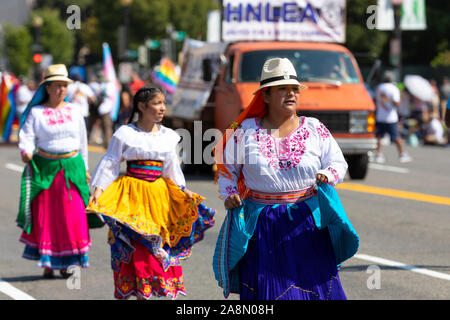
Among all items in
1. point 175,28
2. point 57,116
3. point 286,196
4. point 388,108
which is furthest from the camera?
point 175,28

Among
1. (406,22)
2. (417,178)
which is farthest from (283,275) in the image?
(406,22)

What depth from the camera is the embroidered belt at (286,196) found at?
5656mm

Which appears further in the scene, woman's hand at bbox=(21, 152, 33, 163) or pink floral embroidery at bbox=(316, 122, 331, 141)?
woman's hand at bbox=(21, 152, 33, 163)

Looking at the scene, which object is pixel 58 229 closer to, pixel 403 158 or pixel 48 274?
pixel 48 274

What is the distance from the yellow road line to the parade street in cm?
1

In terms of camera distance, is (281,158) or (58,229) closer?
(281,158)

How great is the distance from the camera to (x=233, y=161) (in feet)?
19.0

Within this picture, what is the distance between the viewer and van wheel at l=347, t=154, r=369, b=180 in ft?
54.0

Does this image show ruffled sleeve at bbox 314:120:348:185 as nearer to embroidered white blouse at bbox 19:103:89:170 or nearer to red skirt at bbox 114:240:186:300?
red skirt at bbox 114:240:186:300

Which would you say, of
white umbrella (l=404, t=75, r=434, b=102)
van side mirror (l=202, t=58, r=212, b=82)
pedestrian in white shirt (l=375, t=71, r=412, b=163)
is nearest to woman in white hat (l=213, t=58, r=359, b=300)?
van side mirror (l=202, t=58, r=212, b=82)

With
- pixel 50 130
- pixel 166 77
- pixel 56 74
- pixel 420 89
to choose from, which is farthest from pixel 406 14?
pixel 50 130

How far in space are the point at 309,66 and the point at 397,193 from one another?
2783 mm

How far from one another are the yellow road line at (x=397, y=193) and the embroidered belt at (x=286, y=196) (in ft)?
27.1

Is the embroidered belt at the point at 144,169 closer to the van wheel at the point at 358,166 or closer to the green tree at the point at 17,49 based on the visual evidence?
the van wheel at the point at 358,166
